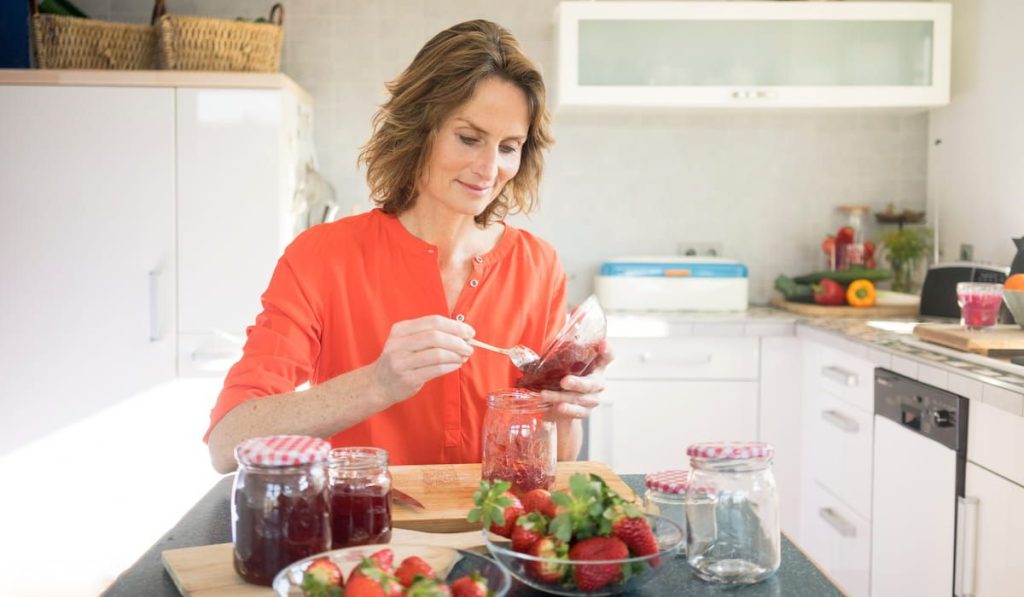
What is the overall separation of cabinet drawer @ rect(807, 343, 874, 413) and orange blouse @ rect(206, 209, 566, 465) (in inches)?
51.7

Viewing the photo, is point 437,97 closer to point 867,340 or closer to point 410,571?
point 410,571

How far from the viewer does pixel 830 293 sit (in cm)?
351

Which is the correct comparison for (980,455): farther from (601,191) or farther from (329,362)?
(601,191)

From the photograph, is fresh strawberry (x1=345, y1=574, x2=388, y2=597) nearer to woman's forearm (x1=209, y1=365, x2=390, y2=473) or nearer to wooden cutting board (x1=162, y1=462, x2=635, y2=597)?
wooden cutting board (x1=162, y1=462, x2=635, y2=597)

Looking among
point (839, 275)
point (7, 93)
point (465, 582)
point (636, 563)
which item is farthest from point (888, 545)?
point (7, 93)

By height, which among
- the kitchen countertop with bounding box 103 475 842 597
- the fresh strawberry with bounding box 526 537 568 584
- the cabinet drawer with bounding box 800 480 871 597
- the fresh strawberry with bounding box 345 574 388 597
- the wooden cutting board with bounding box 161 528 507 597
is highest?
the fresh strawberry with bounding box 345 574 388 597

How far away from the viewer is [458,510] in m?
1.28

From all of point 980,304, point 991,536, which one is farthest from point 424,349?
point 980,304

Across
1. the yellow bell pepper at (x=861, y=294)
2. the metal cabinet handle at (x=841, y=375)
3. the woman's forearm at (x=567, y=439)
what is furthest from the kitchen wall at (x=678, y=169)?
the woman's forearm at (x=567, y=439)

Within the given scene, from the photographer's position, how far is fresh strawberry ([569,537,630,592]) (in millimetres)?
937

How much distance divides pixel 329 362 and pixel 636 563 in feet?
3.07

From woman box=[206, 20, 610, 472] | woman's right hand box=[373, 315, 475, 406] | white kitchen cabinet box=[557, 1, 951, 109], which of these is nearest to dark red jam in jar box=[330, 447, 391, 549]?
woman's right hand box=[373, 315, 475, 406]

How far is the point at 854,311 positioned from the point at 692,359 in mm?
630

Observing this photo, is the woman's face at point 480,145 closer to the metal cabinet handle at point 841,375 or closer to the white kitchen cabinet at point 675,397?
the metal cabinet handle at point 841,375
